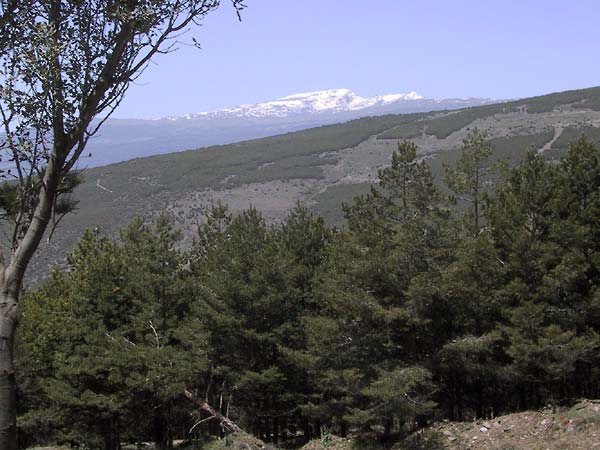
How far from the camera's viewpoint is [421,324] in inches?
731

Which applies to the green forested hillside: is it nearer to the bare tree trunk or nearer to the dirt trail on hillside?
the dirt trail on hillside

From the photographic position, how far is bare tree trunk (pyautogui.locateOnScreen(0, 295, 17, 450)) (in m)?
5.16

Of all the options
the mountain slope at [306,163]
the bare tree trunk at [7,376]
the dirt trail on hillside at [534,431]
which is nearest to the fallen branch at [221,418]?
the bare tree trunk at [7,376]

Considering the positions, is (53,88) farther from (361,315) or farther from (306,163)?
(306,163)

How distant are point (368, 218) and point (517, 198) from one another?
4449 mm

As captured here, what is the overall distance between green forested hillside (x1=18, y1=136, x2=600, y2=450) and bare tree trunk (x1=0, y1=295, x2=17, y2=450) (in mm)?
11403

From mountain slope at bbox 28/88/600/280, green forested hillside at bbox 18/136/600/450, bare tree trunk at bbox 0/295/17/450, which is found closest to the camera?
bare tree trunk at bbox 0/295/17/450

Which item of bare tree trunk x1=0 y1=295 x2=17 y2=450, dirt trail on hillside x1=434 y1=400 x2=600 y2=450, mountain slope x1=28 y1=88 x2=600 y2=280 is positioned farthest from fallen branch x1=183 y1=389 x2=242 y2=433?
mountain slope x1=28 y1=88 x2=600 y2=280

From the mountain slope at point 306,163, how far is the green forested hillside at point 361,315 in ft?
184

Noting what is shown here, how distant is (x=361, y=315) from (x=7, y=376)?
14.4m

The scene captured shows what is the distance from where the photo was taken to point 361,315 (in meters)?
19.0

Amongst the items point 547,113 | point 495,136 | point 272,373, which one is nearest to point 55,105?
point 272,373

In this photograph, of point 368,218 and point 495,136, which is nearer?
point 368,218

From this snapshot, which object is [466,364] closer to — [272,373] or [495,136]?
[272,373]
